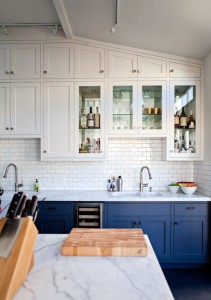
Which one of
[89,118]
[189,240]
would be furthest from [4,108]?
[189,240]

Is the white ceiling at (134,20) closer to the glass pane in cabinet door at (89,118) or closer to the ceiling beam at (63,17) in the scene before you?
the ceiling beam at (63,17)

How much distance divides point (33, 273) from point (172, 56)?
2.87 m

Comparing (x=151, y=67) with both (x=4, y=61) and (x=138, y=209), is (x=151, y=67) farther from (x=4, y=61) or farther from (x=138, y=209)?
(x=4, y=61)

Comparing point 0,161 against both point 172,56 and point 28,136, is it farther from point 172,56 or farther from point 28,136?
point 172,56

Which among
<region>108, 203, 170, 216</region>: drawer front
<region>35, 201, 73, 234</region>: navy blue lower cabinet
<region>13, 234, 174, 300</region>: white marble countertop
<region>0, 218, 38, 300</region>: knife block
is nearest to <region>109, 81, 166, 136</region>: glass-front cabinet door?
<region>108, 203, 170, 216</region>: drawer front

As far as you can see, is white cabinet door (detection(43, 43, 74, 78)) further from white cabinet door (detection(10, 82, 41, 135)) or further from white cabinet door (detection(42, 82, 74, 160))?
white cabinet door (detection(10, 82, 41, 135))

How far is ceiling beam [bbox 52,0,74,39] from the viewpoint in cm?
207

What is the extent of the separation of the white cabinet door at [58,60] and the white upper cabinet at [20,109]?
0.87ft

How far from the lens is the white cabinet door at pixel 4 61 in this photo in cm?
279

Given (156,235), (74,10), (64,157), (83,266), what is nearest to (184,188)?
(156,235)

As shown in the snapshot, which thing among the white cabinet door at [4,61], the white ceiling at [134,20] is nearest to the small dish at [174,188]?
the white ceiling at [134,20]

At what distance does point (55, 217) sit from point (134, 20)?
2.44 meters

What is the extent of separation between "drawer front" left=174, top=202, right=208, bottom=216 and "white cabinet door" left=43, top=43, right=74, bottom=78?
7.16 feet

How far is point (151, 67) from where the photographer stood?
2.79m
